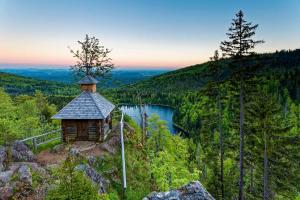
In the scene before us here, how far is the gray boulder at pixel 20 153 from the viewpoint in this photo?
23542mm

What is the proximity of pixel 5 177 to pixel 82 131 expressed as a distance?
11951 millimetres

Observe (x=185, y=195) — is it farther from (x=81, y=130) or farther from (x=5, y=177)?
(x=81, y=130)

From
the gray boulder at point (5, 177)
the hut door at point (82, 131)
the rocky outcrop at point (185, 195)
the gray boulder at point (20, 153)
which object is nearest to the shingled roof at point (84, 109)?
the hut door at point (82, 131)

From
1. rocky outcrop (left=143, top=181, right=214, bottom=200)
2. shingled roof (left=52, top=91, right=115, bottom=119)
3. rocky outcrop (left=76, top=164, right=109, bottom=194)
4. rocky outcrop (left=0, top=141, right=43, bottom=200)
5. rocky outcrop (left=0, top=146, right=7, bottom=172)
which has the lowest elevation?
rocky outcrop (left=76, top=164, right=109, bottom=194)

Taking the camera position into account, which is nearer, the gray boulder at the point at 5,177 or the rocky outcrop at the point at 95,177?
the gray boulder at the point at 5,177

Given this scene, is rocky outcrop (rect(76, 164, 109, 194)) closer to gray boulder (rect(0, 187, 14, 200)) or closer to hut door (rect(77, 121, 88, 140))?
gray boulder (rect(0, 187, 14, 200))

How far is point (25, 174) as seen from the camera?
64.3 feet

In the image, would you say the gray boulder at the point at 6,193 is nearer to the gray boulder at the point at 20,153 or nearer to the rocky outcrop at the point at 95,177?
the rocky outcrop at the point at 95,177

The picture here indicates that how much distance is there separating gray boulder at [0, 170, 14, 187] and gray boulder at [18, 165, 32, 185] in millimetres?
602

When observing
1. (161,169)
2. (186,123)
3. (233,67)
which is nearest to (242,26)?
(233,67)

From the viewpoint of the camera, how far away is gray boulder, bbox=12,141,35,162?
77.2 ft

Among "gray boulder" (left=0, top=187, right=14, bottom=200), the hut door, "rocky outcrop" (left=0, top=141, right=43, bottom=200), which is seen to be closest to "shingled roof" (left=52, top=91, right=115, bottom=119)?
the hut door

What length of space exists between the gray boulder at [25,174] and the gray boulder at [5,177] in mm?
602

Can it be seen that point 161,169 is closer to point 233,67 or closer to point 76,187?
point 233,67
